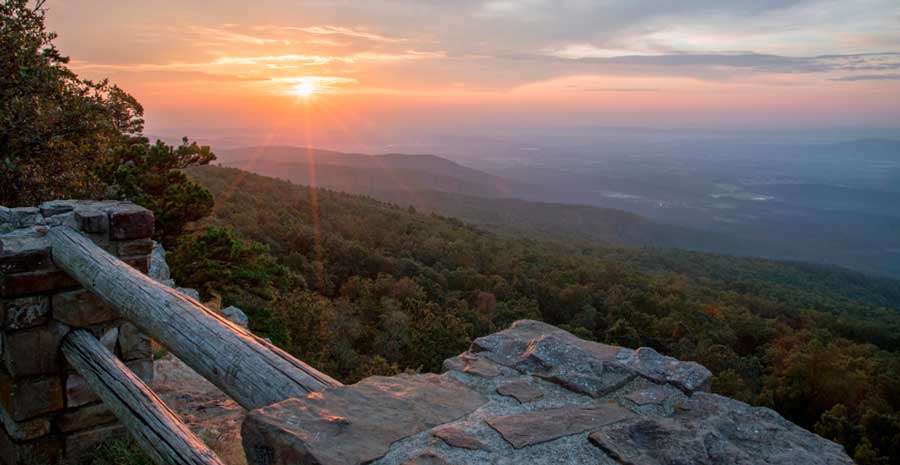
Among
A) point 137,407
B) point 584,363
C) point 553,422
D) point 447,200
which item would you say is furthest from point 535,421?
point 447,200

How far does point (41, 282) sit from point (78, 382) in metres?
0.70

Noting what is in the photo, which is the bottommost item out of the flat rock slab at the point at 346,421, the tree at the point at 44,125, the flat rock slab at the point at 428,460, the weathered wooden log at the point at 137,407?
the weathered wooden log at the point at 137,407

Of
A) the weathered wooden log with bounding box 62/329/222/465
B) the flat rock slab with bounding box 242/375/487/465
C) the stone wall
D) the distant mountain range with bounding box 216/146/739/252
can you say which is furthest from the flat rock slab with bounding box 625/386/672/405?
the distant mountain range with bounding box 216/146/739/252

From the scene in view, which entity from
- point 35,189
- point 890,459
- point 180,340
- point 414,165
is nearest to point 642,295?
point 890,459

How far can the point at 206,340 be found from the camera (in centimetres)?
200

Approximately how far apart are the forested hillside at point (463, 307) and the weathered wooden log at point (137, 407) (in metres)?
6.58

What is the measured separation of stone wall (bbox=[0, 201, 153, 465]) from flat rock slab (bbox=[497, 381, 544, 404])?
260 centimetres

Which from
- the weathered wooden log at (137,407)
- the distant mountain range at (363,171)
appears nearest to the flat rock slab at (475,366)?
the weathered wooden log at (137,407)

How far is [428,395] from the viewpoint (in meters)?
2.02

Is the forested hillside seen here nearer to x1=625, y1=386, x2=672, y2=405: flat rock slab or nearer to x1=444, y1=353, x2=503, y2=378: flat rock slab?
x1=444, y1=353, x2=503, y2=378: flat rock slab

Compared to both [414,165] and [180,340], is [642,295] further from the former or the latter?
[414,165]

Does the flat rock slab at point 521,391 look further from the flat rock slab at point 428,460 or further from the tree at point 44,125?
the tree at point 44,125

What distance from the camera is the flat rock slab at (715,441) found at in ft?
5.50

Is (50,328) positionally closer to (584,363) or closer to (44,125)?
(584,363)
